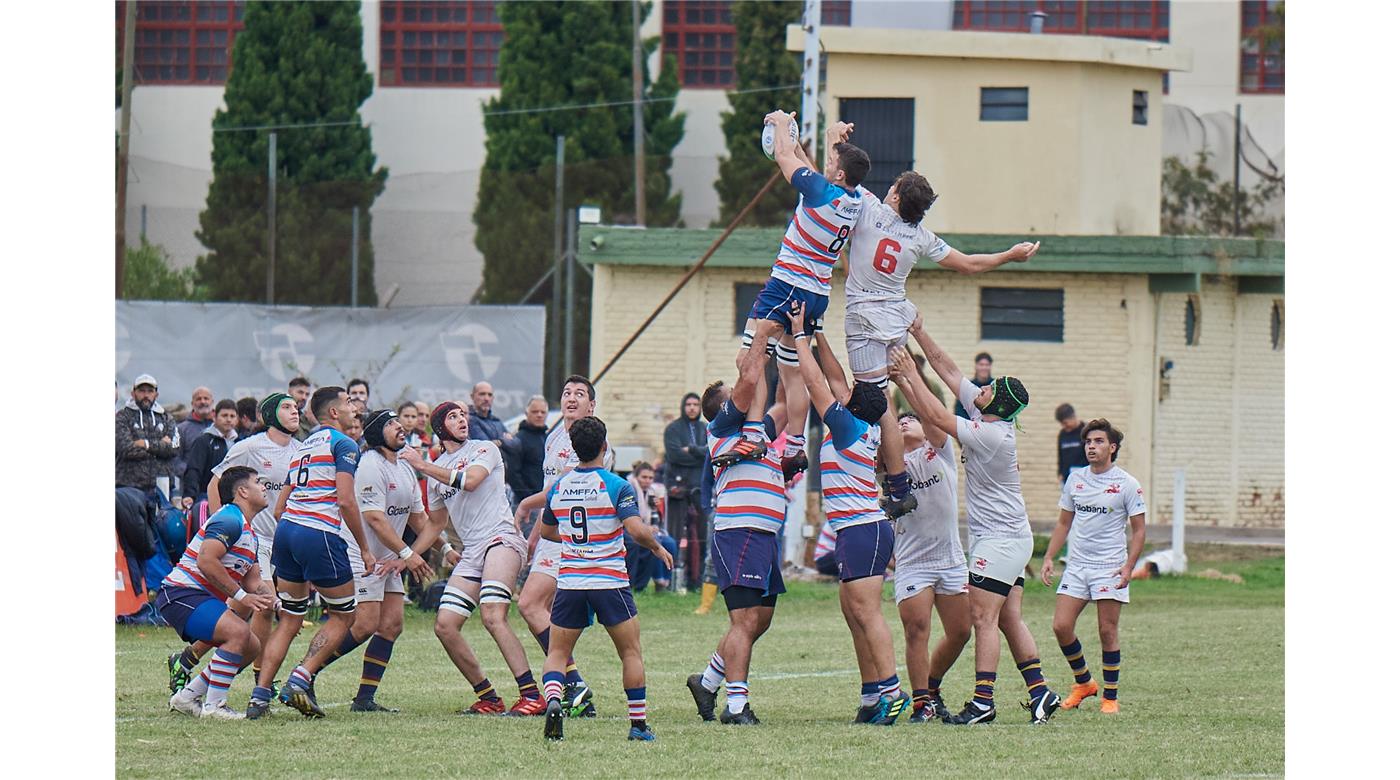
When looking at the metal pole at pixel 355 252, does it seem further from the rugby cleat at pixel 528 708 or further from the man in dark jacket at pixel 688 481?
the rugby cleat at pixel 528 708

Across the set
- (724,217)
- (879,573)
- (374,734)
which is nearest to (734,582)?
(879,573)

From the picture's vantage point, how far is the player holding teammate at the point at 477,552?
1173 centimetres

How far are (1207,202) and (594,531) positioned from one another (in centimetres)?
2452

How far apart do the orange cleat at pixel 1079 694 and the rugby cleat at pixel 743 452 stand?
280 cm

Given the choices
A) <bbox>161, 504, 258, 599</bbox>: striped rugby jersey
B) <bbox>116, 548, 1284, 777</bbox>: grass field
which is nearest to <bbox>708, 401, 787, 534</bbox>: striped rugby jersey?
<bbox>116, 548, 1284, 777</bbox>: grass field

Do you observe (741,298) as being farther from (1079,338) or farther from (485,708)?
(485,708)

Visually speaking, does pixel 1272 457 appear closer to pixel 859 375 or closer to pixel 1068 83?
pixel 1068 83

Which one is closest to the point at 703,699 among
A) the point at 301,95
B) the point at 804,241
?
the point at 804,241

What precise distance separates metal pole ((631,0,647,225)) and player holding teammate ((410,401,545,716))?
77.3ft

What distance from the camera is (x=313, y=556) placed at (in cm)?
1125

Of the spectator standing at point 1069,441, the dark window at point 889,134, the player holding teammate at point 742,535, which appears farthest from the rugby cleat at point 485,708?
the dark window at point 889,134

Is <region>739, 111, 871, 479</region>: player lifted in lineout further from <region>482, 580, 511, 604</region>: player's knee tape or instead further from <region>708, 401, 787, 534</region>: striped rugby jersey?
<region>482, 580, 511, 604</region>: player's knee tape

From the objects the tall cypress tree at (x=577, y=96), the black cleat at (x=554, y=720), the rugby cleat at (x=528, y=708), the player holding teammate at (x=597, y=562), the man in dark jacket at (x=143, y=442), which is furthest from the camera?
the tall cypress tree at (x=577, y=96)

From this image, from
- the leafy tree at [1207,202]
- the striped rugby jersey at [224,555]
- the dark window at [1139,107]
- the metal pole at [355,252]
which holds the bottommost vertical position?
the striped rugby jersey at [224,555]
